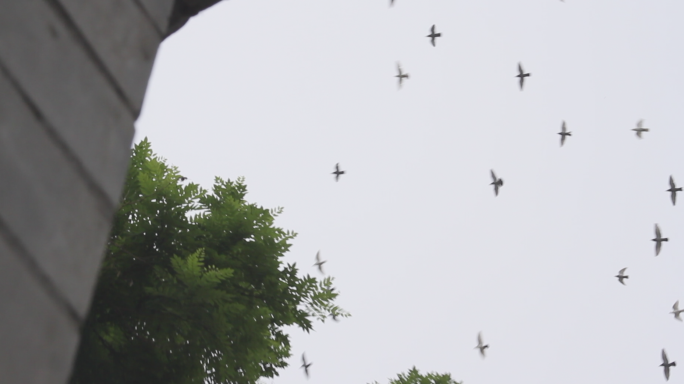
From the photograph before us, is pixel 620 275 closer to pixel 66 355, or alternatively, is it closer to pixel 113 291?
pixel 113 291

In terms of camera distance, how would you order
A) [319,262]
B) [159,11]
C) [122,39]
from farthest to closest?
[319,262]
[159,11]
[122,39]

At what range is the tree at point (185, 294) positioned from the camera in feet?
26.1

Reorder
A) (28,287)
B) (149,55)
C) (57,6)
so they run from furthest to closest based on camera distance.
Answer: (149,55) → (57,6) → (28,287)

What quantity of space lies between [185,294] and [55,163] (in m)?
6.60

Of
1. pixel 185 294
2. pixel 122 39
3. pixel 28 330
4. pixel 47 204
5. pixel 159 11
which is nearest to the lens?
pixel 28 330

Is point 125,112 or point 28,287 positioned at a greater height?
point 125,112

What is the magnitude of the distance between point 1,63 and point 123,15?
18.6 inches

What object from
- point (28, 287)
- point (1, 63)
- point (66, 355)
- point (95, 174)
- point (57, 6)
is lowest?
point (66, 355)

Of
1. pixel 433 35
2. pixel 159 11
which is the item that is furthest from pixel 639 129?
pixel 159 11

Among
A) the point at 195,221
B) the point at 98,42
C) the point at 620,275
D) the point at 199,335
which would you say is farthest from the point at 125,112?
the point at 620,275

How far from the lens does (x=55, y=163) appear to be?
1562mm

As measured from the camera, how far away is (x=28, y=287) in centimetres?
142

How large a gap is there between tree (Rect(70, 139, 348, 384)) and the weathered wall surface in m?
6.14

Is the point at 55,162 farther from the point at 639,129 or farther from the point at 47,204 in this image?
the point at 639,129
